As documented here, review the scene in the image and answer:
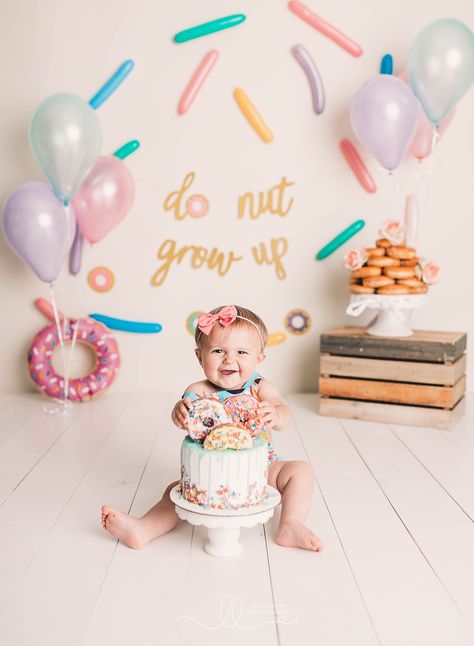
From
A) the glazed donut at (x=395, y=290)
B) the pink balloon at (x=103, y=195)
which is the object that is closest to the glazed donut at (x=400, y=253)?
the glazed donut at (x=395, y=290)

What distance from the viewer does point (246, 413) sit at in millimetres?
1572

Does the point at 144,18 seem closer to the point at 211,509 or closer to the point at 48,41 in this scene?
the point at 48,41

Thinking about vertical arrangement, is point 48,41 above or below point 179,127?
above

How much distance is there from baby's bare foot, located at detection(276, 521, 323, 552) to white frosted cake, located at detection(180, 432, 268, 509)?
0.12 meters

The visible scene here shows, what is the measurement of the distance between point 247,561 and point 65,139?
1696mm

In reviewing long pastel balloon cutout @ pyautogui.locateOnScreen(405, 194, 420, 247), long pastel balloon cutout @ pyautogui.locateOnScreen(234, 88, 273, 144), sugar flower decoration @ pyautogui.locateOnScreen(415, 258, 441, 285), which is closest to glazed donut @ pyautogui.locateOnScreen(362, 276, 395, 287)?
sugar flower decoration @ pyautogui.locateOnScreen(415, 258, 441, 285)

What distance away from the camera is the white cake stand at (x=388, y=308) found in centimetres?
268

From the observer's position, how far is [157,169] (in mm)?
3105

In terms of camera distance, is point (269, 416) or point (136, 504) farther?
point (136, 504)

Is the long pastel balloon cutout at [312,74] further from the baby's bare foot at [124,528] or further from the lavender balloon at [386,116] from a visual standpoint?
the baby's bare foot at [124,528]

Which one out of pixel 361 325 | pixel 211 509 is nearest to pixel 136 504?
pixel 211 509

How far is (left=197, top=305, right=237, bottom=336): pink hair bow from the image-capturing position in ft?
5.20

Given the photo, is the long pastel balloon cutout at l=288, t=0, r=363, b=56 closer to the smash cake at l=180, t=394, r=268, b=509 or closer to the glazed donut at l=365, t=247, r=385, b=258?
the glazed donut at l=365, t=247, r=385, b=258

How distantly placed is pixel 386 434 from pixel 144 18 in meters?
1.97
